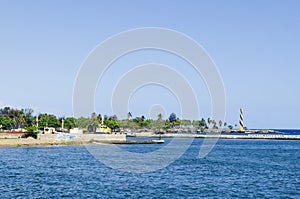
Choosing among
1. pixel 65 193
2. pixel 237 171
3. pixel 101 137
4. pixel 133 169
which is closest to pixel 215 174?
pixel 237 171

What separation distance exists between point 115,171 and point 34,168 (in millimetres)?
11564

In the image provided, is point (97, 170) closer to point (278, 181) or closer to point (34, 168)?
point (34, 168)

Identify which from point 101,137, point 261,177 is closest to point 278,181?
point 261,177

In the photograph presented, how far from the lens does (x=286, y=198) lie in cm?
3941

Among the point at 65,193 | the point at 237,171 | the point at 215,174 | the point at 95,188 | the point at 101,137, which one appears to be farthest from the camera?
the point at 101,137

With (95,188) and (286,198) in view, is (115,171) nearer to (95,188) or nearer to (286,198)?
(95,188)

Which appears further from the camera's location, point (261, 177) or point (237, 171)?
point (237, 171)

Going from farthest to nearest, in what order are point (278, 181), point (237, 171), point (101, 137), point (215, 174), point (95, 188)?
point (101, 137), point (237, 171), point (215, 174), point (278, 181), point (95, 188)

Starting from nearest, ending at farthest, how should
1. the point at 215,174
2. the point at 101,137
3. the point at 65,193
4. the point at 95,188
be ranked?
the point at 65,193
the point at 95,188
the point at 215,174
the point at 101,137

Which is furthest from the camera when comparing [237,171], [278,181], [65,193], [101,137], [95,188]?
[101,137]

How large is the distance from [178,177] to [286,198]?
14.7 metres

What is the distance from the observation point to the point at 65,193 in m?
39.0

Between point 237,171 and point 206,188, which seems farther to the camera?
point 237,171

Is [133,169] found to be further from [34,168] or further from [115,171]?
[34,168]
